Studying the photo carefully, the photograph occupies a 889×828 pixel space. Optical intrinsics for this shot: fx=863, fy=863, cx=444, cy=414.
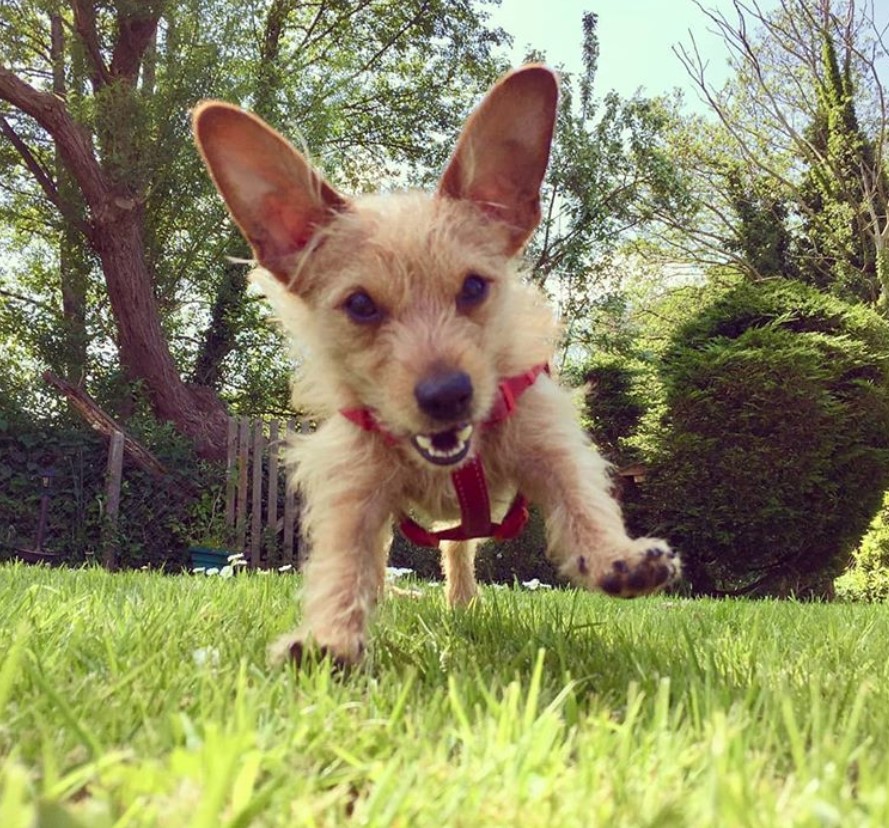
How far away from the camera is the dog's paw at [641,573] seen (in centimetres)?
188

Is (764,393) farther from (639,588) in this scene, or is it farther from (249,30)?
(249,30)

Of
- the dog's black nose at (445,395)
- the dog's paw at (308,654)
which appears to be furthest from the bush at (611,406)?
the dog's paw at (308,654)

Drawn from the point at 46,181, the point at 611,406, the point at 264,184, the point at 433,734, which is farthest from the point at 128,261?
the point at 433,734

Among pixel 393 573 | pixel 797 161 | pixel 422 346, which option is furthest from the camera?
pixel 797 161

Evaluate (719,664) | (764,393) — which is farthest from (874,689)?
(764,393)

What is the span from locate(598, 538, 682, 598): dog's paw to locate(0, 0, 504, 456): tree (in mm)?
9338

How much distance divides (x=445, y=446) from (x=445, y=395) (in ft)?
0.58

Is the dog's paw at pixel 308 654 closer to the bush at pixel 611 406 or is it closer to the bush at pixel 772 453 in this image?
the bush at pixel 772 453

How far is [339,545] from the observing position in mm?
2229

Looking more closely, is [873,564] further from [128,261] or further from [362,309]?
[362,309]

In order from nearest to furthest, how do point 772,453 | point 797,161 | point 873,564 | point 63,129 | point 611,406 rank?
1. point 772,453
2. point 63,129
3. point 611,406
4. point 873,564
5. point 797,161

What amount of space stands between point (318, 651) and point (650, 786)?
93 cm

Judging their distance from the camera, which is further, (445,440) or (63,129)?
(63,129)

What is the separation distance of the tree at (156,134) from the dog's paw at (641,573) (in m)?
9.34
